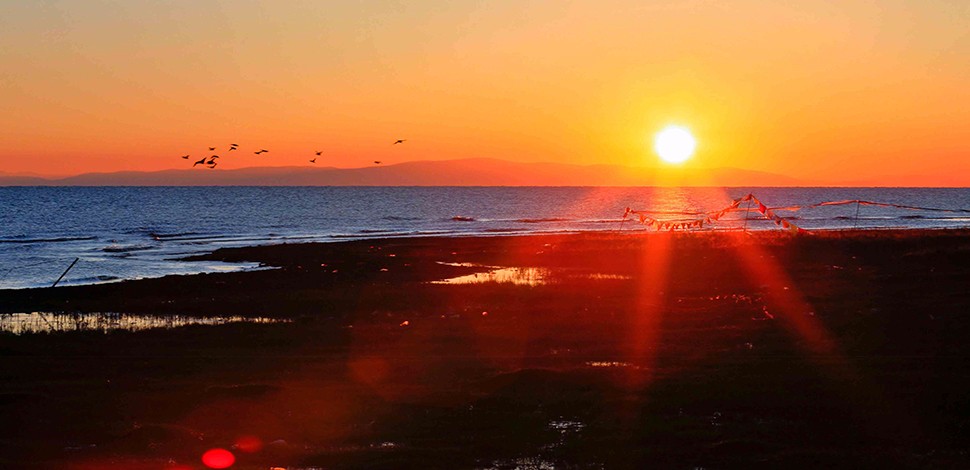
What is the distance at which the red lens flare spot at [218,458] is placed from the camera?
11.6 m

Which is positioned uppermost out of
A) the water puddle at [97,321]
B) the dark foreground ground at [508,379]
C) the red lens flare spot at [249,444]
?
the dark foreground ground at [508,379]

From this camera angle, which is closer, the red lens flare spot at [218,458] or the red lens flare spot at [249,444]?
the red lens flare spot at [218,458]

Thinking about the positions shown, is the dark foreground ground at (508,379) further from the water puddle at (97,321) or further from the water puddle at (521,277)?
the water puddle at (521,277)

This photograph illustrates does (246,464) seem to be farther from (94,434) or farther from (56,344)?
(56,344)

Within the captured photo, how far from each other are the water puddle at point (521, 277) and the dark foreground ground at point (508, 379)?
2.35 metres

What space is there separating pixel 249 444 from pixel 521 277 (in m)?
23.0

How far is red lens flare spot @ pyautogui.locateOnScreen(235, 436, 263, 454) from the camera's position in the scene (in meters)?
12.1

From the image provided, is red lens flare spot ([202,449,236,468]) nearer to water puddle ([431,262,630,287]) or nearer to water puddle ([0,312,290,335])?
water puddle ([0,312,290,335])

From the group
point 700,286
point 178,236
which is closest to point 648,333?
point 700,286

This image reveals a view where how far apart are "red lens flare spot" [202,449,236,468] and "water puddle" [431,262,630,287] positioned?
66.5 ft

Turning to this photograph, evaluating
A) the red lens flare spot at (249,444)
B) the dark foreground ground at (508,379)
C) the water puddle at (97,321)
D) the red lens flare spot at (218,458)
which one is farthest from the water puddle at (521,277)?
the red lens flare spot at (218,458)

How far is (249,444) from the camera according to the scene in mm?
12328

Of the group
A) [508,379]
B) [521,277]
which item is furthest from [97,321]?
[521,277]

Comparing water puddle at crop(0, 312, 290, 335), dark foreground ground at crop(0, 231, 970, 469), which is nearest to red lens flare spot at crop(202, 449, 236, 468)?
dark foreground ground at crop(0, 231, 970, 469)
